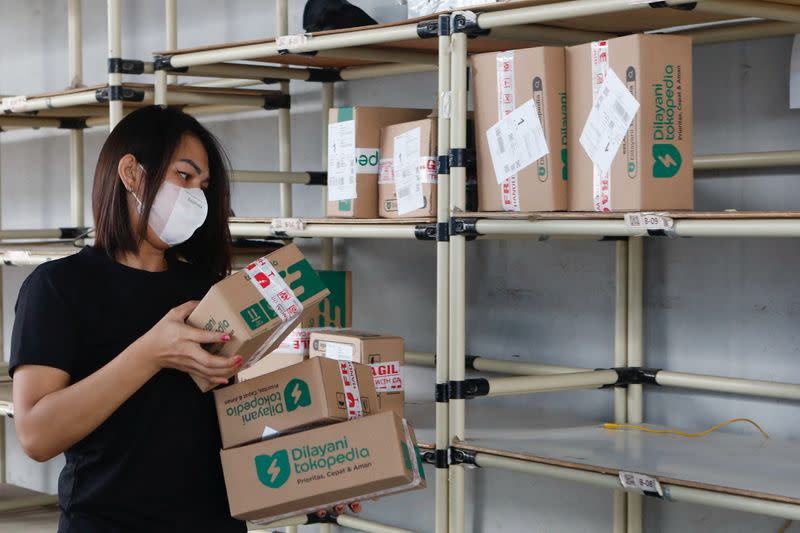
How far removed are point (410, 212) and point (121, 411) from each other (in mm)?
1167

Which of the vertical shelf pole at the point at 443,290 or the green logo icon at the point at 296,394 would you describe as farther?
the vertical shelf pole at the point at 443,290

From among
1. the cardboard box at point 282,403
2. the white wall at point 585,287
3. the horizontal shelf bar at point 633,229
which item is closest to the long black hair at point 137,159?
the cardboard box at point 282,403

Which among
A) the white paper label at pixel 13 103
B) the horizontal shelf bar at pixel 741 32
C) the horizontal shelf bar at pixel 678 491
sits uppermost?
the horizontal shelf bar at pixel 741 32

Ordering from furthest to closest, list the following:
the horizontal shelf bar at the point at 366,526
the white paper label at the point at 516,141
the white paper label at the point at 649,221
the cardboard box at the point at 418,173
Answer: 1. the horizontal shelf bar at the point at 366,526
2. the cardboard box at the point at 418,173
3. the white paper label at the point at 516,141
4. the white paper label at the point at 649,221

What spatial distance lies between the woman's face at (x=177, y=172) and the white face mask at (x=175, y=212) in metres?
0.01

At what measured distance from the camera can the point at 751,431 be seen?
273 cm

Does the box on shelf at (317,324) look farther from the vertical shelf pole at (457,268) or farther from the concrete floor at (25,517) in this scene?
the concrete floor at (25,517)

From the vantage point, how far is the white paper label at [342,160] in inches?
110

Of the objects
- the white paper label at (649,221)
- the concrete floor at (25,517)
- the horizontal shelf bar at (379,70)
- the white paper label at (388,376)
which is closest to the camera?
the white paper label at (649,221)

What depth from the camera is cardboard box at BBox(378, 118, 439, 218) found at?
261 cm

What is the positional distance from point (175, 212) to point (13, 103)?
89.8 inches

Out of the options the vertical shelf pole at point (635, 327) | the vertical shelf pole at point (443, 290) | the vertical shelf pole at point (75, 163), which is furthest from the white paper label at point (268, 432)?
the vertical shelf pole at point (75, 163)

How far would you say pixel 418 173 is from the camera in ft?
8.65

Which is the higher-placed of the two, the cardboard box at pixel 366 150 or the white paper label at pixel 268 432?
the cardboard box at pixel 366 150
